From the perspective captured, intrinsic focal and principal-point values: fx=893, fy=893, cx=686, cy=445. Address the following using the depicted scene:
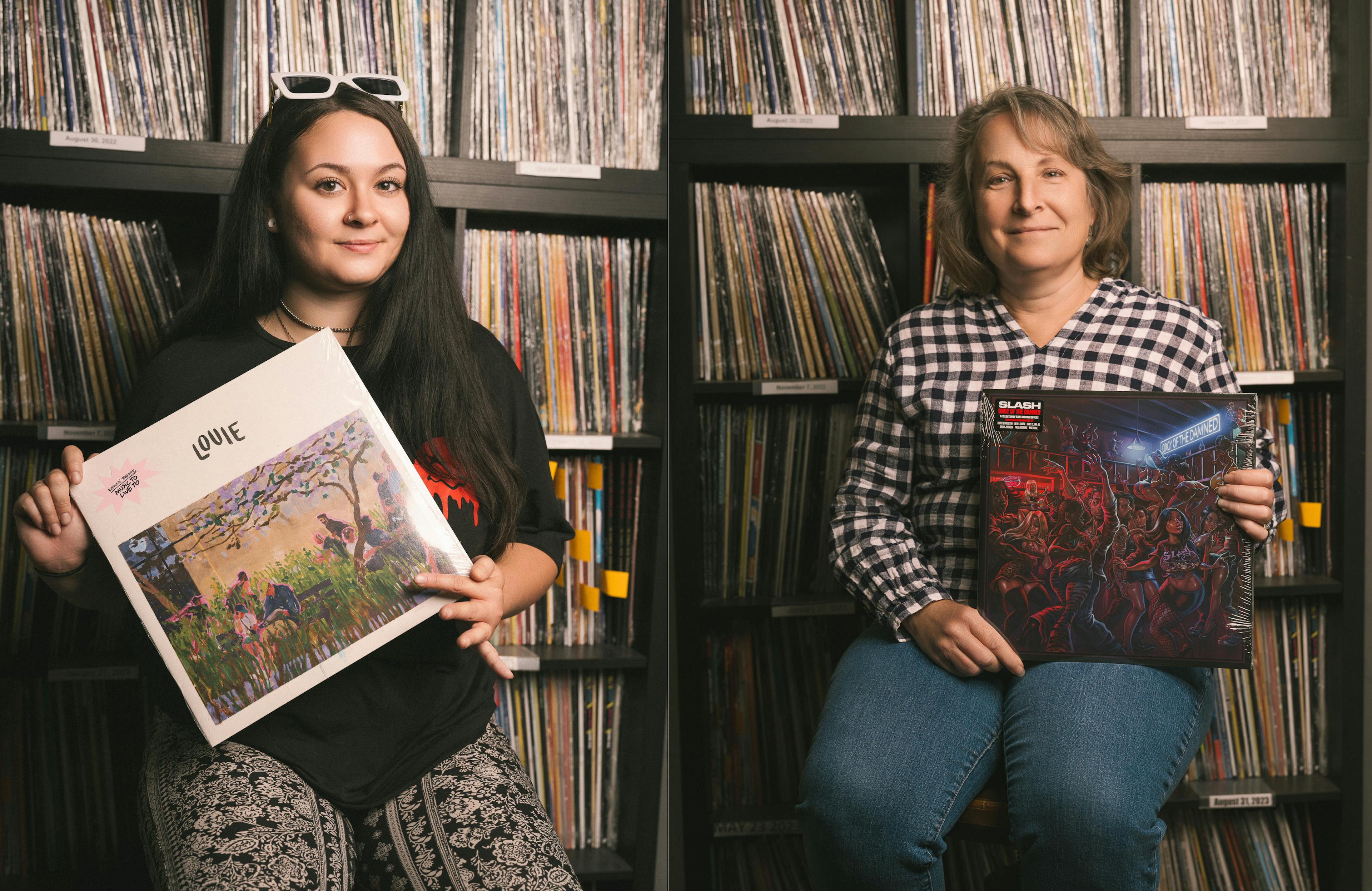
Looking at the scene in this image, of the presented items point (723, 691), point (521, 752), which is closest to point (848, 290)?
point (723, 691)

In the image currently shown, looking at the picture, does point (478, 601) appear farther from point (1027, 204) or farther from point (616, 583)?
point (1027, 204)

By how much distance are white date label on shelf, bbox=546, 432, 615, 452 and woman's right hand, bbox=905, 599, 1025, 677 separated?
780mm

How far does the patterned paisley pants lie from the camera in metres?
1.08

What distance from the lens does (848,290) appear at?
80.6 inches

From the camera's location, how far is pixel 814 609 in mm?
1998

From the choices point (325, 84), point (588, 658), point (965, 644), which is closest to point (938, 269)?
point (965, 644)

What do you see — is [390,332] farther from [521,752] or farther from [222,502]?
[521,752]

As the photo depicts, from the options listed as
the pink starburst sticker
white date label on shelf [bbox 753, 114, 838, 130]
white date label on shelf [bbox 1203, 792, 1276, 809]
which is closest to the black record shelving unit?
white date label on shelf [bbox 753, 114, 838, 130]

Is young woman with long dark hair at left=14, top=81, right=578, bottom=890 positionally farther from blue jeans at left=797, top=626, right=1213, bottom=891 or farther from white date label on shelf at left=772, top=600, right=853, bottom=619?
white date label on shelf at left=772, top=600, right=853, bottom=619

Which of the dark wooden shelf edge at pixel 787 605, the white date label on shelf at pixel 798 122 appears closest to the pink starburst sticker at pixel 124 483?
the dark wooden shelf edge at pixel 787 605

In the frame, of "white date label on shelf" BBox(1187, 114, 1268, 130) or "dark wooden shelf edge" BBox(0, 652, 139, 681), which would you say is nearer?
"dark wooden shelf edge" BBox(0, 652, 139, 681)

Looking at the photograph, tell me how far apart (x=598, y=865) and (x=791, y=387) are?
1153 millimetres

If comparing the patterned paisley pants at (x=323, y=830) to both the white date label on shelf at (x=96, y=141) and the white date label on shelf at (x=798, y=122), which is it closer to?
the white date label on shelf at (x=96, y=141)

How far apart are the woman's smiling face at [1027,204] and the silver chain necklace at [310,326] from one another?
1.11 meters
